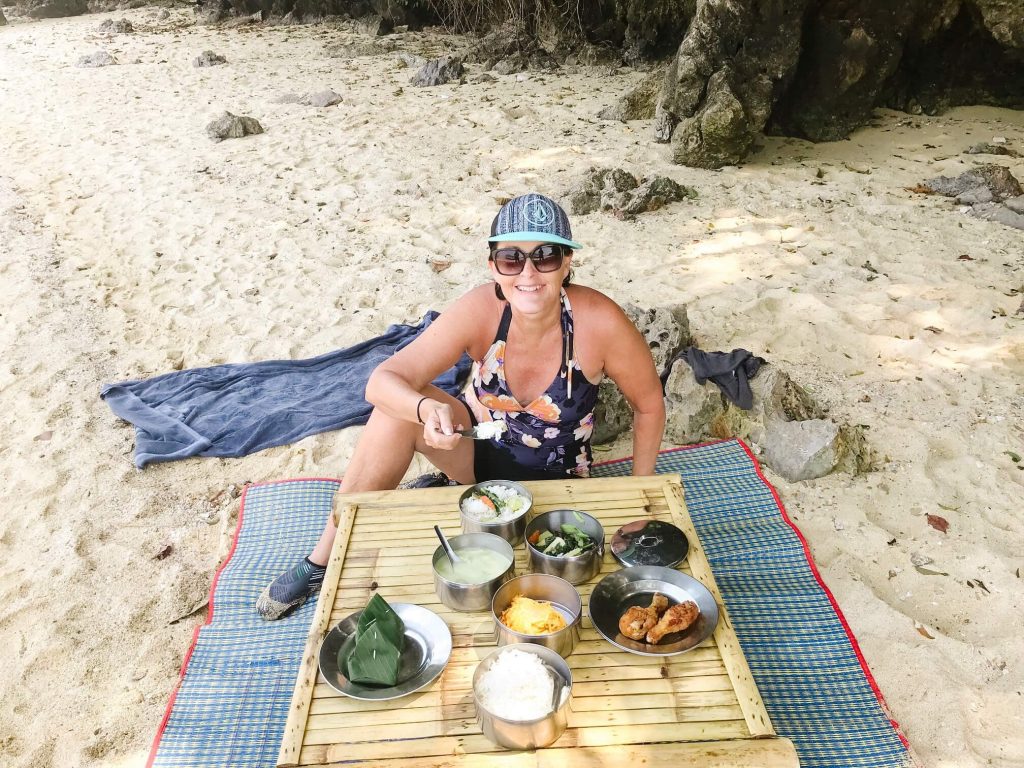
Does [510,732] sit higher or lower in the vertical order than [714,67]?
lower

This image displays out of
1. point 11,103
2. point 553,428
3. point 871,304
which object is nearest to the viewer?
point 553,428

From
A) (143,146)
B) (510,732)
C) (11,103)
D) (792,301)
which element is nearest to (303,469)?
(510,732)

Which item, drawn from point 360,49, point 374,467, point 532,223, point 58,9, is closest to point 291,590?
point 374,467

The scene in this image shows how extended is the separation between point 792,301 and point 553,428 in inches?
106

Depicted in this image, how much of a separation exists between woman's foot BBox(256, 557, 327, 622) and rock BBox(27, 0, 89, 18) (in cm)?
2174

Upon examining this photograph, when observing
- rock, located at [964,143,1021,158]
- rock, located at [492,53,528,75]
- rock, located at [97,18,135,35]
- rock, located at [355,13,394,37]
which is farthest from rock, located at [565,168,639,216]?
rock, located at [97,18,135,35]

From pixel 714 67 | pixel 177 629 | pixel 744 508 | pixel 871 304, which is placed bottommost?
pixel 177 629

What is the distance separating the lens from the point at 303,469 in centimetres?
391

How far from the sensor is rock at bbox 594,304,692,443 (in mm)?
3941

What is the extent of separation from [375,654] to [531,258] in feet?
4.17

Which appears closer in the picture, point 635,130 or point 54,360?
point 54,360

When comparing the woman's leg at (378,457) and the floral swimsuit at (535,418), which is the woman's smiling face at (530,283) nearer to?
the floral swimsuit at (535,418)

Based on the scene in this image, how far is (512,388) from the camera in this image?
284 cm

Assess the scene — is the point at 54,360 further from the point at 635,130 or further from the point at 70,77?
the point at 70,77
